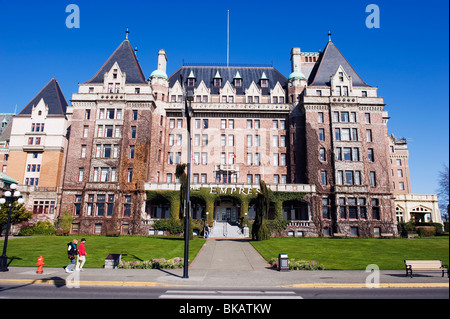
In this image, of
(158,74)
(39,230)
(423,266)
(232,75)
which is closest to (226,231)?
(39,230)

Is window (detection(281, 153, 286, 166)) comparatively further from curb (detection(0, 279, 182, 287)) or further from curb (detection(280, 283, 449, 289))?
curb (detection(0, 279, 182, 287))

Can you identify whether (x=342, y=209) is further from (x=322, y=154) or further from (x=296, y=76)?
(x=296, y=76)

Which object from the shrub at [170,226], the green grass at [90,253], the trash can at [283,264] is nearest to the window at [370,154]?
the shrub at [170,226]

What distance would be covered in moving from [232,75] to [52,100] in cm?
3495

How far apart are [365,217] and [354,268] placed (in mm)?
30498

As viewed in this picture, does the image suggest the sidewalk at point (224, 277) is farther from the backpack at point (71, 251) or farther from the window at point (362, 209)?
the window at point (362, 209)

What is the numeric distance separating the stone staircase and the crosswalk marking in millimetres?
29204

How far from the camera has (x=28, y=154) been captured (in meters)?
53.3

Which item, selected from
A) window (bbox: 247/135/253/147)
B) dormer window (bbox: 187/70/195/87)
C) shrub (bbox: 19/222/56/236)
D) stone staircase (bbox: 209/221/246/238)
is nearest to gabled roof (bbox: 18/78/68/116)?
shrub (bbox: 19/222/56/236)

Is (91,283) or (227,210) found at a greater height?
(227,210)

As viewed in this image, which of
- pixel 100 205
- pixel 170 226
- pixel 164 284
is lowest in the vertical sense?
pixel 164 284

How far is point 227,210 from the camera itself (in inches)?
2056

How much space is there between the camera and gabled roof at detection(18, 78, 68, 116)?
183 feet
